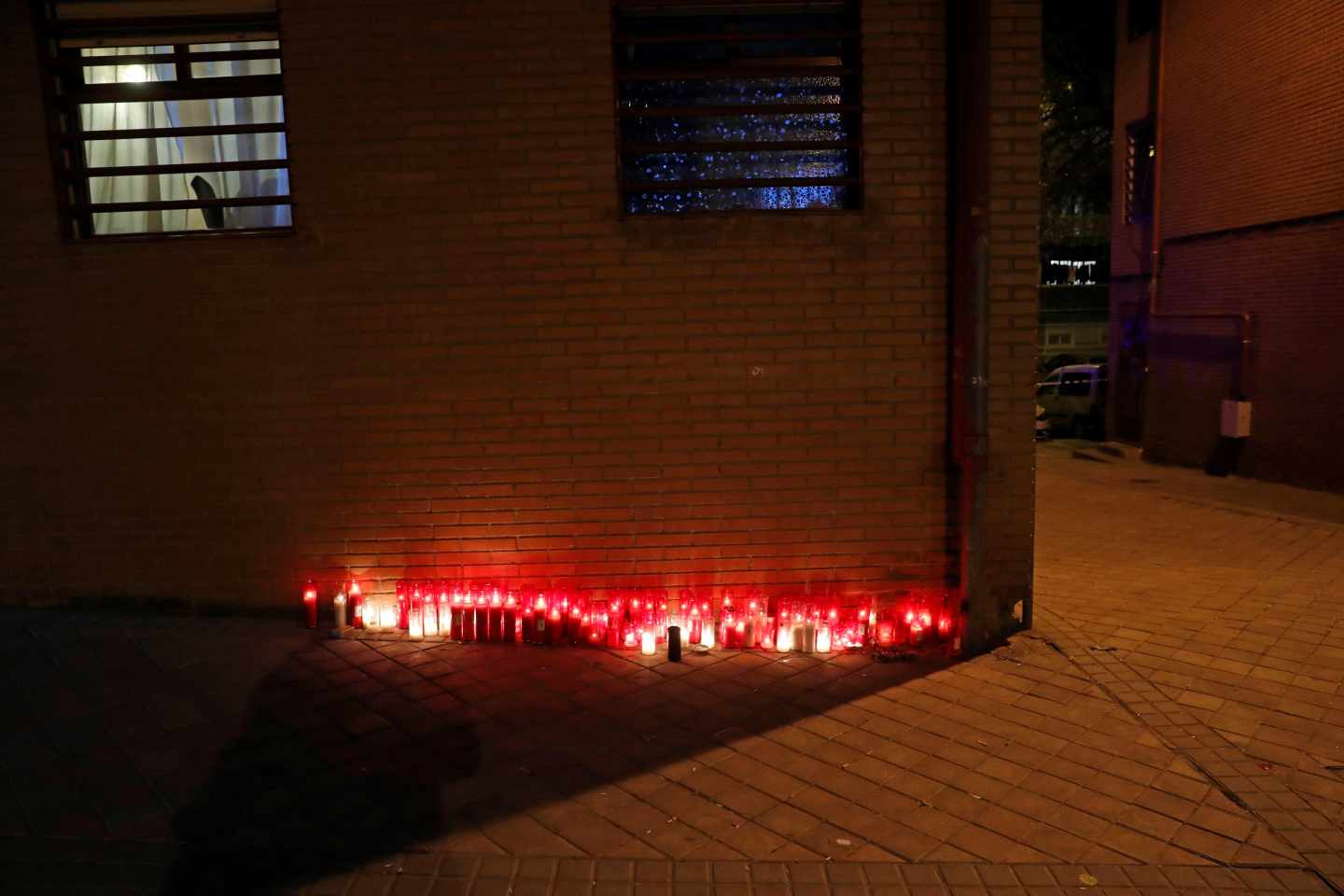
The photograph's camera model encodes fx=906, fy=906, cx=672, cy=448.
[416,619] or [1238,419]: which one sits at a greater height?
[1238,419]

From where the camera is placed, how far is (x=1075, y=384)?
19.3 m

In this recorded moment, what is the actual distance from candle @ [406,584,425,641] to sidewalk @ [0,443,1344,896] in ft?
0.57

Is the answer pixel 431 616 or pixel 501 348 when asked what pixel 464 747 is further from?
pixel 501 348

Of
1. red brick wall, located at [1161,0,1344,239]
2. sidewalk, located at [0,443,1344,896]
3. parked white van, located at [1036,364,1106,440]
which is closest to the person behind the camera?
sidewalk, located at [0,443,1344,896]

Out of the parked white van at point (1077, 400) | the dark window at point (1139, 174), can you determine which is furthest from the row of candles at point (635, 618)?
the parked white van at point (1077, 400)

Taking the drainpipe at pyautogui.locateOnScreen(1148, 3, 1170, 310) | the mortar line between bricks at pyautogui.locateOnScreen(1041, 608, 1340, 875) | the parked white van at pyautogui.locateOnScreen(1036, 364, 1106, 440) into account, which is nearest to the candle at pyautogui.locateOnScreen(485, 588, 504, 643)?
the mortar line between bricks at pyautogui.locateOnScreen(1041, 608, 1340, 875)

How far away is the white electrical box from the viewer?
42.1 feet

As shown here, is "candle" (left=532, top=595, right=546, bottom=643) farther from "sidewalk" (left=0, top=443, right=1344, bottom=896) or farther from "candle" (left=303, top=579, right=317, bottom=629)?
"candle" (left=303, top=579, right=317, bottom=629)

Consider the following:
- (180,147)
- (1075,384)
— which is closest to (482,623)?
(180,147)

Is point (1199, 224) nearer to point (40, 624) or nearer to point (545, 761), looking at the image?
point (545, 761)

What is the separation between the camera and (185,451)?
5.98 m

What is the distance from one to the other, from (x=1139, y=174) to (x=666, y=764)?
16107mm

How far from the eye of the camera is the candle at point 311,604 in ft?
19.5

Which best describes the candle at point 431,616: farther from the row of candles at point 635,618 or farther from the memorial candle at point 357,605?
the memorial candle at point 357,605
